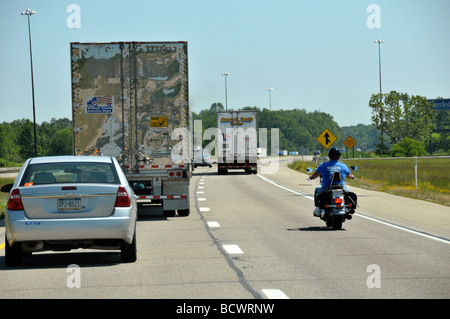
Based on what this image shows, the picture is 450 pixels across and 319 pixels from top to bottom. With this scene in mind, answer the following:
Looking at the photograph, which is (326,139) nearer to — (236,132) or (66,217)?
(236,132)

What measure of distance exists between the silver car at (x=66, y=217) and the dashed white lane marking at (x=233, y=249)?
5.67 ft

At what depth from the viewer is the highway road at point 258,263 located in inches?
343

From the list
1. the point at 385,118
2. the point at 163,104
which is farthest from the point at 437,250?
the point at 385,118

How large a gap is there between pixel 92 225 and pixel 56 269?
755 millimetres

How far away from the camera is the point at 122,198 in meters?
11.1

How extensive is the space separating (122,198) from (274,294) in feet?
11.3

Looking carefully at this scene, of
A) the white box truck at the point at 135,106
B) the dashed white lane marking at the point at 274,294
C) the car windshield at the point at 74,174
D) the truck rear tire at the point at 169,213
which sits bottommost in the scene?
the truck rear tire at the point at 169,213

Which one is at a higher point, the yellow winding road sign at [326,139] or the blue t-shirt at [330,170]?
the yellow winding road sign at [326,139]

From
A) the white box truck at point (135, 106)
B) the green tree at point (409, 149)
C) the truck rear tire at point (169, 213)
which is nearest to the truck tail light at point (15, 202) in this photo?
the white box truck at point (135, 106)

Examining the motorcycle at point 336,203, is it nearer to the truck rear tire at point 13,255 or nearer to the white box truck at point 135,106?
the white box truck at point 135,106

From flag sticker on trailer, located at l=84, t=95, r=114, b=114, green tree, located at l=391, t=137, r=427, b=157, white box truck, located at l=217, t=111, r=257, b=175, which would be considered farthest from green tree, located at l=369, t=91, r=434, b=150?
flag sticker on trailer, located at l=84, t=95, r=114, b=114

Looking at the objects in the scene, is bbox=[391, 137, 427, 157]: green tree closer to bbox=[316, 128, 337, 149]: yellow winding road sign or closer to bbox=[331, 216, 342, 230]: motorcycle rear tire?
bbox=[316, 128, 337, 149]: yellow winding road sign

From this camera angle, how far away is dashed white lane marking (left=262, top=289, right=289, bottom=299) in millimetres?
8188

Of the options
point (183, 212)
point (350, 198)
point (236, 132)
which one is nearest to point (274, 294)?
point (350, 198)
